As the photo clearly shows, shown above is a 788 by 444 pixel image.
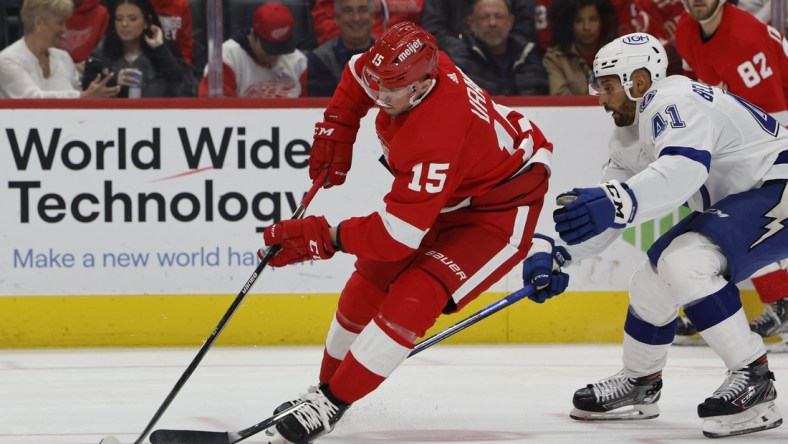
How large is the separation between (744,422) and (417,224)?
1.02 meters

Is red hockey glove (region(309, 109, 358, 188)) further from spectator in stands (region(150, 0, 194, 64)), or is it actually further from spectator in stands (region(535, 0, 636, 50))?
spectator in stands (region(535, 0, 636, 50))

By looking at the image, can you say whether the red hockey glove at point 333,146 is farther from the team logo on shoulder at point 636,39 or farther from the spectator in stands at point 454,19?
the spectator in stands at point 454,19

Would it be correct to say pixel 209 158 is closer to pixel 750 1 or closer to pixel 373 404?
pixel 373 404

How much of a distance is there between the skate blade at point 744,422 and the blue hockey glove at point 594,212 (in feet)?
1.83

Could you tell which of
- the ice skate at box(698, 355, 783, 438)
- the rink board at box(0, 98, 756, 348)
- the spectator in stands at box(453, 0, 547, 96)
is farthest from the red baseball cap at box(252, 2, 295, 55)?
the ice skate at box(698, 355, 783, 438)

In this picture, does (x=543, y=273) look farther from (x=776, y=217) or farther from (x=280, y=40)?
(x=280, y=40)

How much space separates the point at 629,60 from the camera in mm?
3367

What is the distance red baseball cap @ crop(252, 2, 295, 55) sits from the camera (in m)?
5.12

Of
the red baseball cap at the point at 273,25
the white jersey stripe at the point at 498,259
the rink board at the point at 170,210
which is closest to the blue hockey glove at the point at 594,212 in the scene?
the white jersey stripe at the point at 498,259

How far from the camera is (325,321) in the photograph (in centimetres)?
515

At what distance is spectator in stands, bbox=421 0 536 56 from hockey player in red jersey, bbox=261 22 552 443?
1.90m

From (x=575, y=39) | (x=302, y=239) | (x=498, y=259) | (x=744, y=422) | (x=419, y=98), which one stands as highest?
(x=419, y=98)

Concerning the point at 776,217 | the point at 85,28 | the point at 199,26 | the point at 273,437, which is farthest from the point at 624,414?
the point at 85,28

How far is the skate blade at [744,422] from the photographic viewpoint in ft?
10.4
